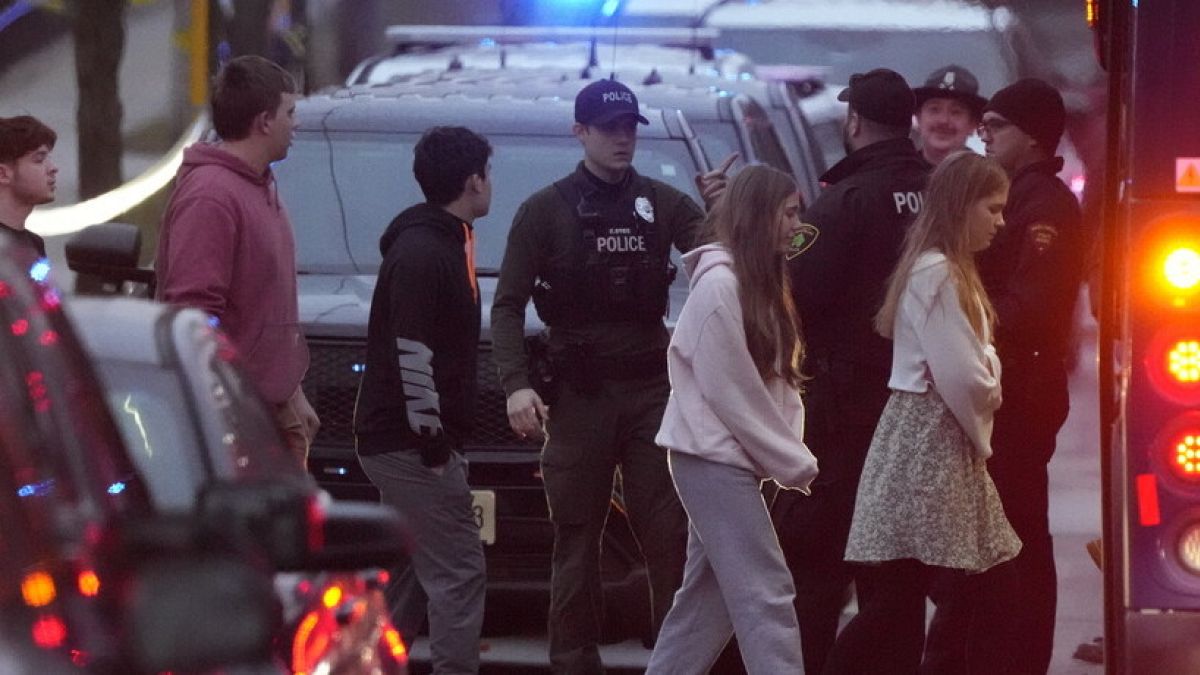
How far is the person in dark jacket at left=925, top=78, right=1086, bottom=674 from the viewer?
28.5ft

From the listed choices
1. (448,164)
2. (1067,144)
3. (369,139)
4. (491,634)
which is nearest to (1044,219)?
(448,164)

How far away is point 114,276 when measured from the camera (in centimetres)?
923

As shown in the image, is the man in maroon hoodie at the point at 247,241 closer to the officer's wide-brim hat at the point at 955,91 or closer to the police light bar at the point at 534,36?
the officer's wide-brim hat at the point at 955,91

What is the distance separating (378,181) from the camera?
435 inches

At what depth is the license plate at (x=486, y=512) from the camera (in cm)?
938

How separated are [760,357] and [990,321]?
77cm

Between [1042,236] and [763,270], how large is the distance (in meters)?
1.24

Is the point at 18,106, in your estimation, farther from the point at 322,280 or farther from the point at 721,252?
the point at 721,252

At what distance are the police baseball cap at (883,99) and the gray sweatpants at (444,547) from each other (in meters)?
1.61

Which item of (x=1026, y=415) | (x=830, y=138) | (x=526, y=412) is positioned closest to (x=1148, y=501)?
(x=1026, y=415)

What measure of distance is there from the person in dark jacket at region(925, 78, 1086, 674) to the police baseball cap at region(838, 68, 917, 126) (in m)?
0.33

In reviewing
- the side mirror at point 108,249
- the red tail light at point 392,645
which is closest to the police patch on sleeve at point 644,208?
the side mirror at point 108,249

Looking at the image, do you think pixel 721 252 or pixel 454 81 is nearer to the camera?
pixel 721 252

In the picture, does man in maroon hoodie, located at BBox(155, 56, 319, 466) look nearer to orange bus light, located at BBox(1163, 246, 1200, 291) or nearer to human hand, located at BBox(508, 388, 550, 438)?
human hand, located at BBox(508, 388, 550, 438)
